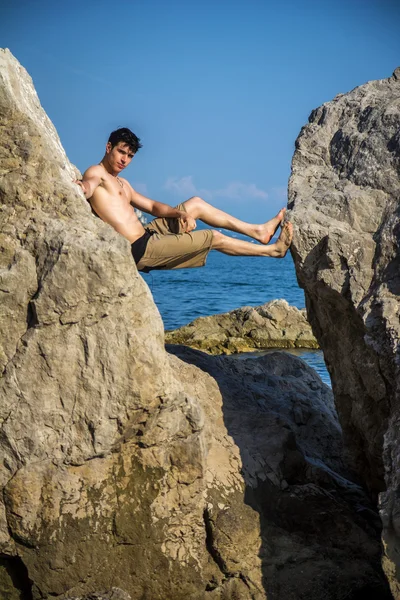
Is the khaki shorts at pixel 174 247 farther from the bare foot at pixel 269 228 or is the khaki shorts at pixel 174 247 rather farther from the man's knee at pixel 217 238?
the bare foot at pixel 269 228

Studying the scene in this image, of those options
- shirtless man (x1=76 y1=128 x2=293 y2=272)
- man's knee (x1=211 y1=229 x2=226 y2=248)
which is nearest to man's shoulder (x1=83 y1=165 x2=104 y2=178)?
shirtless man (x1=76 y1=128 x2=293 y2=272)

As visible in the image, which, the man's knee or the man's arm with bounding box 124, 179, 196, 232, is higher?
the man's arm with bounding box 124, 179, 196, 232

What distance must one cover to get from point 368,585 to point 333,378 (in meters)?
1.87

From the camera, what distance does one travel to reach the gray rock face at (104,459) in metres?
6.00

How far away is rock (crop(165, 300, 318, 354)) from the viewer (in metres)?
19.0

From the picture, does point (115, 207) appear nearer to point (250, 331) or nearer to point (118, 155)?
point (118, 155)

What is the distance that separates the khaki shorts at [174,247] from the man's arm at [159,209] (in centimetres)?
8

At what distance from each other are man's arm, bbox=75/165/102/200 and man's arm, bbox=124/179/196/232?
63 cm

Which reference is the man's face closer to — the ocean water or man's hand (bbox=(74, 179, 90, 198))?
man's hand (bbox=(74, 179, 90, 198))

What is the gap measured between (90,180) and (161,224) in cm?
→ 102

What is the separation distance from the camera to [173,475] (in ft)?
20.7

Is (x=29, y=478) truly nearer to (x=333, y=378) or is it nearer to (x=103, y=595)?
(x=103, y=595)

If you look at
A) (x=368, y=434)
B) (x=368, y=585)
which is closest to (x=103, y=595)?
(x=368, y=585)

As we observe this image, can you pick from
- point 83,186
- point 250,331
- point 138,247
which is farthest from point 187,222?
point 250,331
